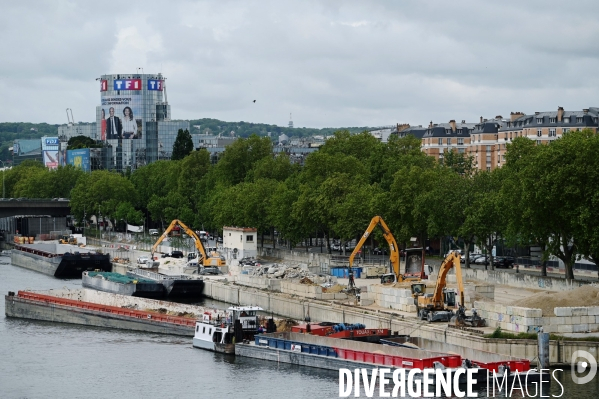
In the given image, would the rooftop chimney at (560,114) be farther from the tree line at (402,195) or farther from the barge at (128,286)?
the barge at (128,286)

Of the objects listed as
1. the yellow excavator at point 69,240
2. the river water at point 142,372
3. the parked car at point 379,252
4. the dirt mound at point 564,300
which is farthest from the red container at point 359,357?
the yellow excavator at point 69,240

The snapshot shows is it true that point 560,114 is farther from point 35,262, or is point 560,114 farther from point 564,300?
point 564,300

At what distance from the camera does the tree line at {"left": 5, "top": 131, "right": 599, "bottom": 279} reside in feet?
287

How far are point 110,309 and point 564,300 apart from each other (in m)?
36.9

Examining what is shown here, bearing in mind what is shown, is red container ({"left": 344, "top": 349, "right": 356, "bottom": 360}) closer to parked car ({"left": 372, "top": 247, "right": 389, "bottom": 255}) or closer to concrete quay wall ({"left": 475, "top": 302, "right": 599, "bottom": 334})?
concrete quay wall ({"left": 475, "top": 302, "right": 599, "bottom": 334})

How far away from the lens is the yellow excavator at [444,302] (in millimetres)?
73938

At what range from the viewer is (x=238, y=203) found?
151000mm

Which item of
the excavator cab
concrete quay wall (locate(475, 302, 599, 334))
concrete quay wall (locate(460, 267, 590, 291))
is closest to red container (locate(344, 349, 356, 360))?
concrete quay wall (locate(475, 302, 599, 334))

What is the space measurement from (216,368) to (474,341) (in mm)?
14998

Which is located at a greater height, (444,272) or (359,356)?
(444,272)

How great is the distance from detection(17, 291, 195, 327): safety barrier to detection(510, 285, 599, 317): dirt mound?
80.8ft

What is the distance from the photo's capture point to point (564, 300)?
232ft

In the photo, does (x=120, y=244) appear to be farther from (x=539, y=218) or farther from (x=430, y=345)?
(x=430, y=345)

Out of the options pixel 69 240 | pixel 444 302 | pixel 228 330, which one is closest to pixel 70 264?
pixel 69 240
